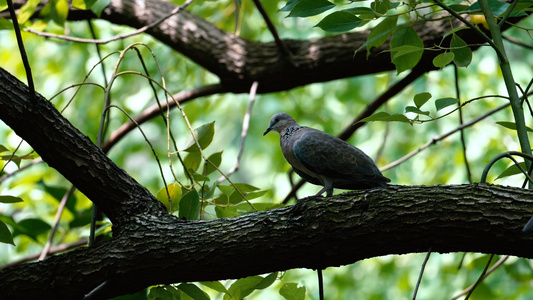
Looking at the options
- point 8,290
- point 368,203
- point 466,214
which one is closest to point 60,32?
point 8,290

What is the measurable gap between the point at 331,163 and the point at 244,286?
0.75 meters

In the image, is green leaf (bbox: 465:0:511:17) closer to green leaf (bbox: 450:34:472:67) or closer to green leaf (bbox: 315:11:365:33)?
green leaf (bbox: 450:34:472:67)

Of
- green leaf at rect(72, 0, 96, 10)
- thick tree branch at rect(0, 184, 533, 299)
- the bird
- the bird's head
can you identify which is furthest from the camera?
the bird's head

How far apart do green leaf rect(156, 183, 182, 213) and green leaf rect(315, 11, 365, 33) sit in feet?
3.03

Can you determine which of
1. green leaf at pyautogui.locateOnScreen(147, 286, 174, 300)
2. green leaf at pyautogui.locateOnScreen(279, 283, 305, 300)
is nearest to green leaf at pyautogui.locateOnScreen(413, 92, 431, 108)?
green leaf at pyautogui.locateOnScreen(279, 283, 305, 300)

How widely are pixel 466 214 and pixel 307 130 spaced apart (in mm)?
1278

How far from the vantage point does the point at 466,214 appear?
1.65 metres

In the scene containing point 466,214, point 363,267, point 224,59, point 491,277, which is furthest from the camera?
point 363,267

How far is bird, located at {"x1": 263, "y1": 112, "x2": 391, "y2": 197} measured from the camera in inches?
96.6

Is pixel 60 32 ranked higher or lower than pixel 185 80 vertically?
lower

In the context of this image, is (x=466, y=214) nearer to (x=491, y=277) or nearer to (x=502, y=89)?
(x=491, y=277)

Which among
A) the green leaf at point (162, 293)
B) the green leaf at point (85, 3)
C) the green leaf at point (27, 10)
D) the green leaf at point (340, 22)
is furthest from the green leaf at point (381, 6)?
the green leaf at point (27, 10)

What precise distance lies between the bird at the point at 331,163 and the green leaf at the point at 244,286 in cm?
50

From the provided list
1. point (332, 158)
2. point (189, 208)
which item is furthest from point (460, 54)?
point (189, 208)
